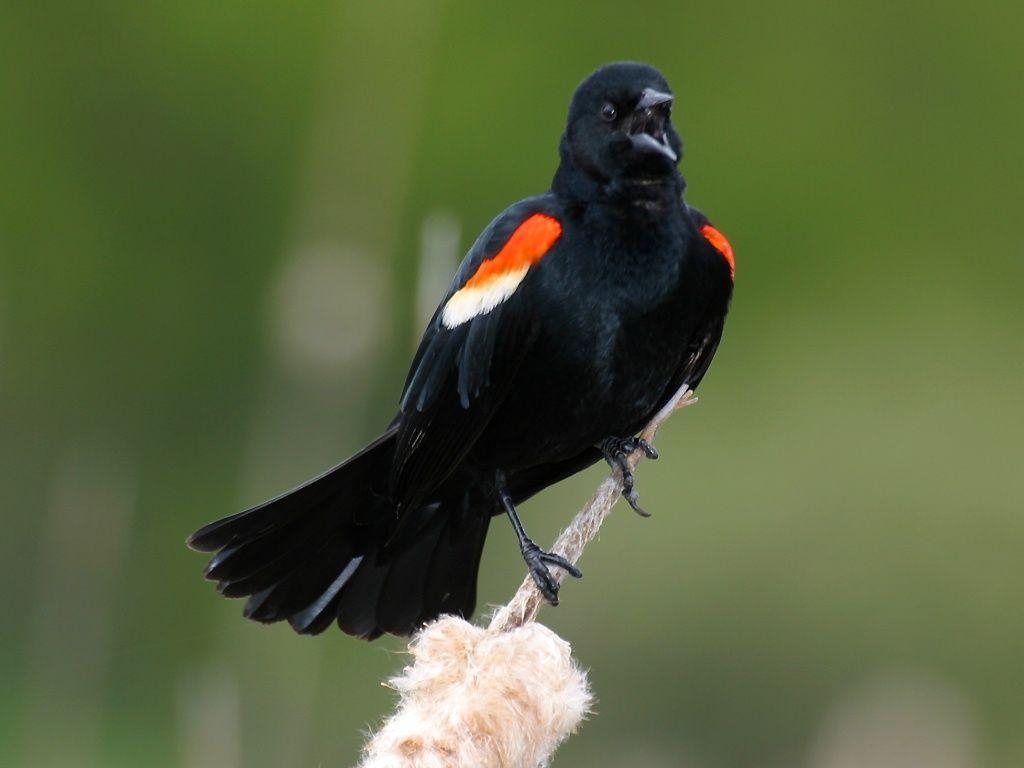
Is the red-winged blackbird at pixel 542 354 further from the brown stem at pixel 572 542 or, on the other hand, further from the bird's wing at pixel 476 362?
the brown stem at pixel 572 542

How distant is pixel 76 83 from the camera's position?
267 inches

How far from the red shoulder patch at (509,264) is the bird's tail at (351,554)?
304mm

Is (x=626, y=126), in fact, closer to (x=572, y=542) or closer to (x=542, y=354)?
(x=542, y=354)

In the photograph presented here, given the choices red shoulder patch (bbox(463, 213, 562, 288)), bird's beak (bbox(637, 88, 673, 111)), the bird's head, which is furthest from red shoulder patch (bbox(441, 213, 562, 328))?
bird's beak (bbox(637, 88, 673, 111))

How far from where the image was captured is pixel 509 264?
246 centimetres

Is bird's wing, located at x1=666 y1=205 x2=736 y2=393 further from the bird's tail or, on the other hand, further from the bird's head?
the bird's tail

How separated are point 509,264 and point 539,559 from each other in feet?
1.74

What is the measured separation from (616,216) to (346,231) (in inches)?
29.7

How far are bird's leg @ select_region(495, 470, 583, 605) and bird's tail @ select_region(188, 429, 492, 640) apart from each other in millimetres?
132

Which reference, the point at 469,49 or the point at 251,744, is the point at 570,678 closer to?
the point at 251,744

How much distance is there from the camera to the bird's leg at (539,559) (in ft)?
7.14

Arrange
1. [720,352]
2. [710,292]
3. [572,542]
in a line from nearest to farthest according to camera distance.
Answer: [572,542] → [710,292] → [720,352]

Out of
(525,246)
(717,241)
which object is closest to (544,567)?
(525,246)

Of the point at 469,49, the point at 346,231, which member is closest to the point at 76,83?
the point at 469,49
